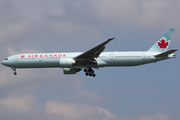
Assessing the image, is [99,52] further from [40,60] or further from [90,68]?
[40,60]

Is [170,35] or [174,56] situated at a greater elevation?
[170,35]

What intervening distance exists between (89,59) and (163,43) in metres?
10.4

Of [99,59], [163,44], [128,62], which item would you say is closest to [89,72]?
[99,59]

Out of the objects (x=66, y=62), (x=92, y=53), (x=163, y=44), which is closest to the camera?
(x=92, y=53)

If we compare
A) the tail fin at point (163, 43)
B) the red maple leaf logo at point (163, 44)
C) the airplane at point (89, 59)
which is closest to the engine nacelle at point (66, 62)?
the airplane at point (89, 59)

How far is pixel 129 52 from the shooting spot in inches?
1511

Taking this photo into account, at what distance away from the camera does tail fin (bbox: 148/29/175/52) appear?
39.8 m

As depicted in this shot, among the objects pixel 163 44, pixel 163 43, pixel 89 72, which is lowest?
pixel 89 72

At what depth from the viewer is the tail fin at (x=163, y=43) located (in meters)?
39.8

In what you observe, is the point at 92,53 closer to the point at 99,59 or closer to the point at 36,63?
the point at 99,59

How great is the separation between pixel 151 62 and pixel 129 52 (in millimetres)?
3014

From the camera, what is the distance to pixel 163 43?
4034 cm

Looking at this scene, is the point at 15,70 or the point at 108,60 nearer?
the point at 108,60

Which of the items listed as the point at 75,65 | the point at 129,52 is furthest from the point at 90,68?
the point at 129,52
